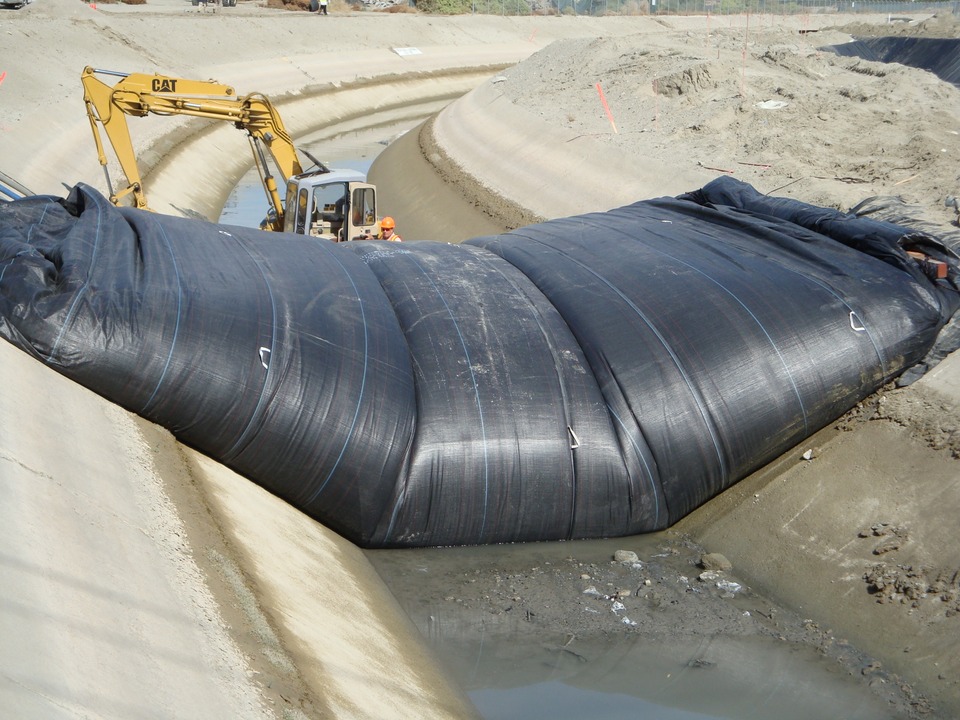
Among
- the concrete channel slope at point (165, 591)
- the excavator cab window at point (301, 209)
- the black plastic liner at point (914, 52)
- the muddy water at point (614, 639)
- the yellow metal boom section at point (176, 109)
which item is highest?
the black plastic liner at point (914, 52)

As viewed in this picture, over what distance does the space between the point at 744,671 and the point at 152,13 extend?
3618 centimetres

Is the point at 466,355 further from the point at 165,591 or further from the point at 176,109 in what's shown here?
the point at 176,109

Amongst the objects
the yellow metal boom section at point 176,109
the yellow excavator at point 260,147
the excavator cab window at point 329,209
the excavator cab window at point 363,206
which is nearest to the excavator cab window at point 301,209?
the yellow excavator at point 260,147

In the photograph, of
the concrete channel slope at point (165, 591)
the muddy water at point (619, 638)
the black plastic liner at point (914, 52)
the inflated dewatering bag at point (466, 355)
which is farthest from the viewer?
the black plastic liner at point (914, 52)

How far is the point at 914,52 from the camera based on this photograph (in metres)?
33.4

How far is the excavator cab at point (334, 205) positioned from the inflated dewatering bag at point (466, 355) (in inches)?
186

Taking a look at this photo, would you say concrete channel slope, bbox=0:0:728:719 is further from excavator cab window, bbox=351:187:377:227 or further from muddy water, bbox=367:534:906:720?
excavator cab window, bbox=351:187:377:227

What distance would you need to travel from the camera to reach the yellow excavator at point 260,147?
15.0 m

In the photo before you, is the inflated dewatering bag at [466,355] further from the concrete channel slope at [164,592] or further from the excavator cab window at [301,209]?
the excavator cab window at [301,209]

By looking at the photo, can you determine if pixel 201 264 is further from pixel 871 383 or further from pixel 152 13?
pixel 152 13

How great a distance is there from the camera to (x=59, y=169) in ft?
65.0

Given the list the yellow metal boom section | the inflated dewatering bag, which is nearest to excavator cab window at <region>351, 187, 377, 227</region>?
the yellow metal boom section

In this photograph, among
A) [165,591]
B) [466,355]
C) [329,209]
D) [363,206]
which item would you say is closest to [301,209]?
[329,209]

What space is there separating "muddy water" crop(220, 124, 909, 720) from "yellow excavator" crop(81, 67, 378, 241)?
7.71 meters
